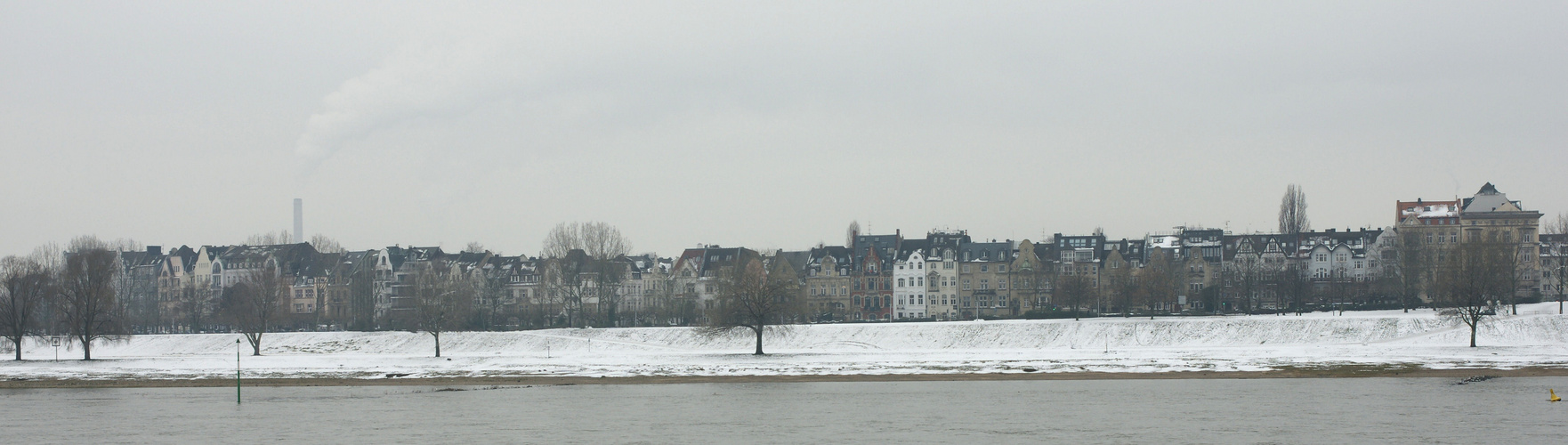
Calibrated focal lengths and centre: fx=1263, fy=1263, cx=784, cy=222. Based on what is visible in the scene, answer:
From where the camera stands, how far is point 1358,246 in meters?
142

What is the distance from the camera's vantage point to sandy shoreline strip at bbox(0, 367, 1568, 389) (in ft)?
216

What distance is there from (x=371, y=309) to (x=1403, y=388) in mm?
108804

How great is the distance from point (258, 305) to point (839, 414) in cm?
8331

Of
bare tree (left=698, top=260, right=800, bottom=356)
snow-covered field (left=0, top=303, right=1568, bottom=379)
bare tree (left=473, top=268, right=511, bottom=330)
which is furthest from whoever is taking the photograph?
bare tree (left=473, top=268, right=511, bottom=330)

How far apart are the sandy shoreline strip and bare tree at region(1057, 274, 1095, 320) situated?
4668 centimetres

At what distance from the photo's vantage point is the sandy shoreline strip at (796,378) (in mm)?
65750

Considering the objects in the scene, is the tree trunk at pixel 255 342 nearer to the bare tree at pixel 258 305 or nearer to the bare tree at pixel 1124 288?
the bare tree at pixel 258 305

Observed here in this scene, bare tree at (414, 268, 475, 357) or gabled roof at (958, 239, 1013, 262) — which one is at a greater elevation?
gabled roof at (958, 239, 1013, 262)

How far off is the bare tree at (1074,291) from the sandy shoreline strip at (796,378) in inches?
1838

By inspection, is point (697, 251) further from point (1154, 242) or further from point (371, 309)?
point (1154, 242)

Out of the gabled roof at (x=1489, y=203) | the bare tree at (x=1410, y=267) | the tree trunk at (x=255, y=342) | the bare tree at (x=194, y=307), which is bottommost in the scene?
the tree trunk at (x=255, y=342)

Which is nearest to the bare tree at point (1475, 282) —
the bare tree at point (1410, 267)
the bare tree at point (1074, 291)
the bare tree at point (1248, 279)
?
the bare tree at point (1410, 267)

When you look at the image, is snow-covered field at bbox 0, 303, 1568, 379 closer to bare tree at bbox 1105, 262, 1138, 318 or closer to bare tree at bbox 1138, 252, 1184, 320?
bare tree at bbox 1138, 252, 1184, 320

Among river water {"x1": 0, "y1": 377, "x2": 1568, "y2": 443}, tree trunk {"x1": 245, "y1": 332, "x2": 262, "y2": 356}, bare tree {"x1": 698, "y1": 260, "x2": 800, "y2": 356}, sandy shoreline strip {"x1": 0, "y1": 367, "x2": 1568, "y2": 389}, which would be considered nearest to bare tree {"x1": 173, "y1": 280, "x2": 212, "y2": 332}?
tree trunk {"x1": 245, "y1": 332, "x2": 262, "y2": 356}
